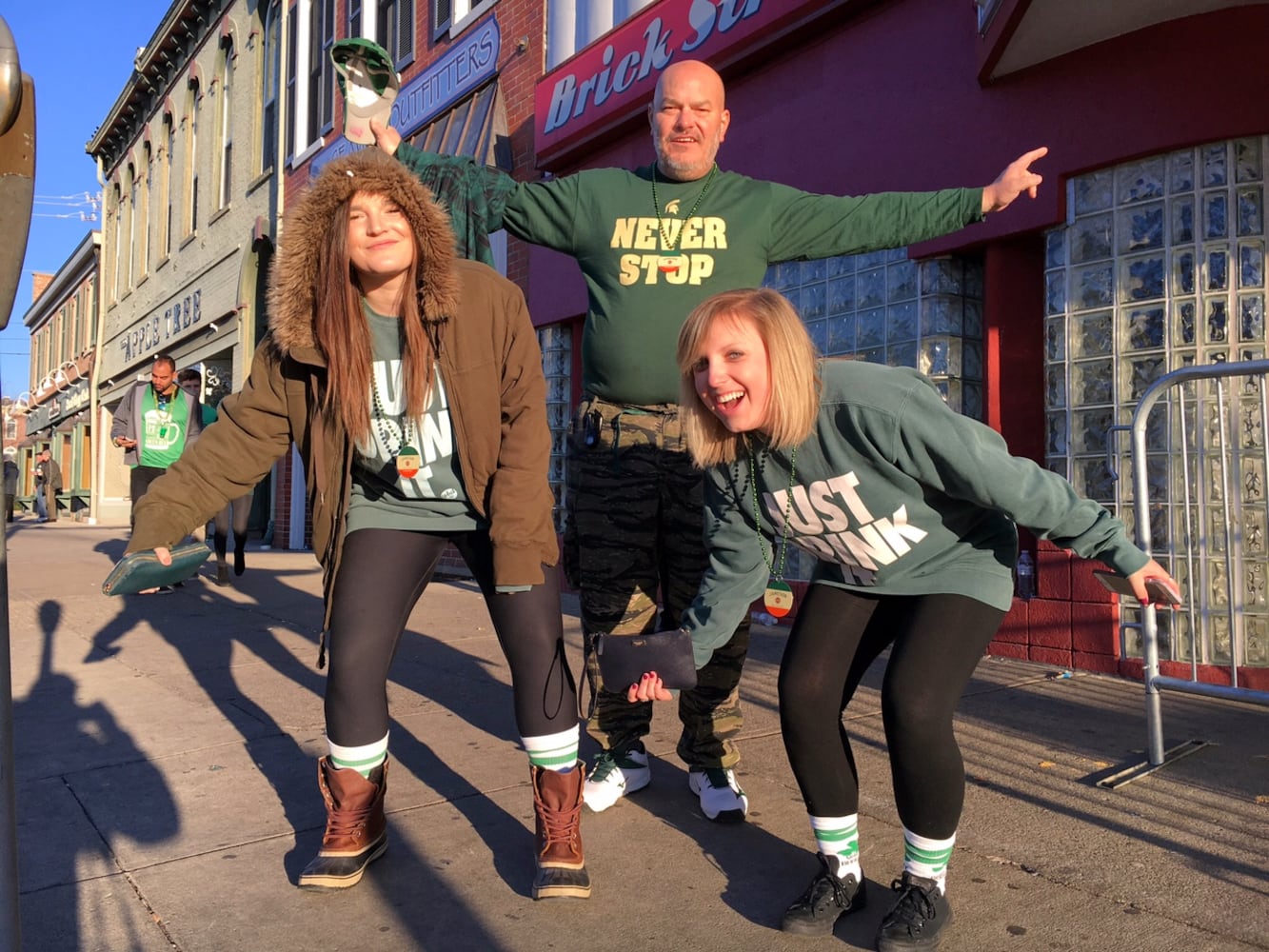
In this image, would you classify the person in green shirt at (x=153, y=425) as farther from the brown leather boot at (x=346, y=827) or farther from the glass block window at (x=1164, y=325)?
the glass block window at (x=1164, y=325)

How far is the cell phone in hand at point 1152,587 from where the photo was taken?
2.29m

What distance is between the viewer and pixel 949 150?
6043mm

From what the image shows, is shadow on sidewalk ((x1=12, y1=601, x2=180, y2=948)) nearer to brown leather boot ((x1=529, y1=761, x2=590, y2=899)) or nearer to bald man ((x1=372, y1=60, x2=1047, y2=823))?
brown leather boot ((x1=529, y1=761, x2=590, y2=899))

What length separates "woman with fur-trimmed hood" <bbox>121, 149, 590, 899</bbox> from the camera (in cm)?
277

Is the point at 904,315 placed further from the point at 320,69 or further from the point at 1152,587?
the point at 320,69

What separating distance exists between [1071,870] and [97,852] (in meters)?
2.70

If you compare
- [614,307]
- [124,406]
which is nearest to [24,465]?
[124,406]

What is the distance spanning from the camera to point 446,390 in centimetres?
282

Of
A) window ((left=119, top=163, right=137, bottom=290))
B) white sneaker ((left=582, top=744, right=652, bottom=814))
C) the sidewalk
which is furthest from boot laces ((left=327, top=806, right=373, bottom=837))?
window ((left=119, top=163, right=137, bottom=290))

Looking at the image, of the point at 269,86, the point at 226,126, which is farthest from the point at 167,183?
the point at 269,86

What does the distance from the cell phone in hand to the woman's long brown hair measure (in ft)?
5.73

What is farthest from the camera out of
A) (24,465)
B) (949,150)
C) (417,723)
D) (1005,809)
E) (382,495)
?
(24,465)

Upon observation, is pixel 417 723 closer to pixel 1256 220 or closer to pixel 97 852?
pixel 97 852

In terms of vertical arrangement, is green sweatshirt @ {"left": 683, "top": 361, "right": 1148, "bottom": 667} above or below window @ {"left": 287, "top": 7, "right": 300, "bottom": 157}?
below
